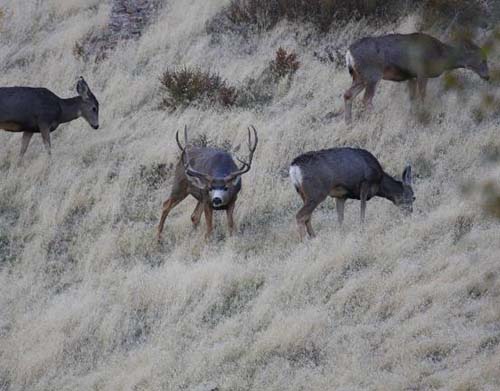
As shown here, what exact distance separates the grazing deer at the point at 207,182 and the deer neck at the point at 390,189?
5.51 ft

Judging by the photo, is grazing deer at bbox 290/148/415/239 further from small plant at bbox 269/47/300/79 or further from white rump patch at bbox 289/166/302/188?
small plant at bbox 269/47/300/79

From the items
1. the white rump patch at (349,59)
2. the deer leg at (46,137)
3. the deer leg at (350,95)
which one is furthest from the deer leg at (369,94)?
the deer leg at (46,137)

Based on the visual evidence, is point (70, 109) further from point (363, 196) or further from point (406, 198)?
point (406, 198)

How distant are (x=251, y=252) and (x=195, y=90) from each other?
16.9 feet

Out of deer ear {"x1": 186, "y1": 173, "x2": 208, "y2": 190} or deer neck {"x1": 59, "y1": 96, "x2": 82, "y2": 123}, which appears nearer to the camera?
deer ear {"x1": 186, "y1": 173, "x2": 208, "y2": 190}

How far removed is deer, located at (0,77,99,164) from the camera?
16938 millimetres

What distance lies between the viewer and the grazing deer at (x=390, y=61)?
55.5 ft

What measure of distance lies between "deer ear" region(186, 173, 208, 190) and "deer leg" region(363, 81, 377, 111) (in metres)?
3.81

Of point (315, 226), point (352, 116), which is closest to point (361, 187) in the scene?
point (315, 226)

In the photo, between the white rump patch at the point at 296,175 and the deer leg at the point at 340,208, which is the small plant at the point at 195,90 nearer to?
the deer leg at the point at 340,208

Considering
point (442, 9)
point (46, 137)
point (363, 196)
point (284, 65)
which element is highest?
point (442, 9)

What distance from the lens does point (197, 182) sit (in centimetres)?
1421

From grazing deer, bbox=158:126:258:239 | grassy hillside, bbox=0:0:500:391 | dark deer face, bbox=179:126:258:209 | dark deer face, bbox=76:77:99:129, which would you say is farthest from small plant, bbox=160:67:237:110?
dark deer face, bbox=179:126:258:209

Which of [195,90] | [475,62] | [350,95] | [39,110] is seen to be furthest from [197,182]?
[475,62]
